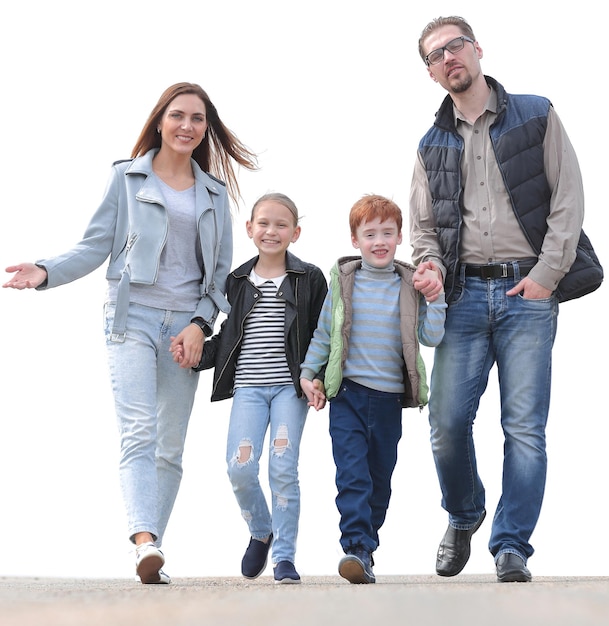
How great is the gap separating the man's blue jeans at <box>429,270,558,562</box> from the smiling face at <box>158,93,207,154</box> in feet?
4.99

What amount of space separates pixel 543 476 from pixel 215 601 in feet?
7.40

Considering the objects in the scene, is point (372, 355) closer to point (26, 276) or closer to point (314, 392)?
point (314, 392)

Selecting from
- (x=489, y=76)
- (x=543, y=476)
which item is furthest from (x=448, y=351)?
(x=489, y=76)

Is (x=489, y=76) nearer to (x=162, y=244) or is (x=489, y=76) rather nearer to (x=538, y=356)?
(x=538, y=356)

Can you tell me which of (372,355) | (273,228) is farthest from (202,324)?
(372,355)

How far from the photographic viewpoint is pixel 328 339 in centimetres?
544

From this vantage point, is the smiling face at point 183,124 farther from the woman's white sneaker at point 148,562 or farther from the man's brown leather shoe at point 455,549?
the man's brown leather shoe at point 455,549

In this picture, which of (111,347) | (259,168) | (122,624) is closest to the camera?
(122,624)

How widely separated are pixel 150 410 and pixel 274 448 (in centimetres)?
63

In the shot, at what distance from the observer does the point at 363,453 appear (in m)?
5.30

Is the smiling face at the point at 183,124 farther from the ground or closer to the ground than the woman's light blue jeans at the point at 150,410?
farther from the ground

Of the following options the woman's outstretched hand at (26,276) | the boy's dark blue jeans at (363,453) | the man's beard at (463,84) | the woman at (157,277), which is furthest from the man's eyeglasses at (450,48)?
the woman's outstretched hand at (26,276)

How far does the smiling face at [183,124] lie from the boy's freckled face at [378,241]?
3.11ft

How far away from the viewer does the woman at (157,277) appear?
5.24 m
